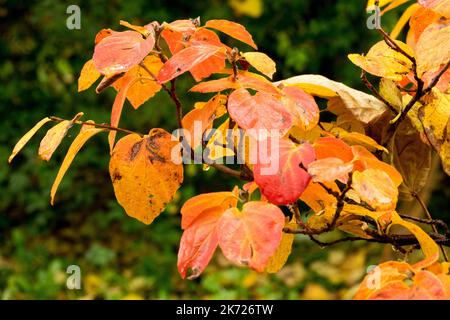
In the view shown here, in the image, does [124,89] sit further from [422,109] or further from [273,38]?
[273,38]

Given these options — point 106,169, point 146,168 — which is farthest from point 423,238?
point 106,169

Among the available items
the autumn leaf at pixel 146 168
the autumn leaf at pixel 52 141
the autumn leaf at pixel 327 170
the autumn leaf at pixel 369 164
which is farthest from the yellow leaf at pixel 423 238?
the autumn leaf at pixel 52 141

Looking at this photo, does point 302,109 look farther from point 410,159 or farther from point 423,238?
point 410,159

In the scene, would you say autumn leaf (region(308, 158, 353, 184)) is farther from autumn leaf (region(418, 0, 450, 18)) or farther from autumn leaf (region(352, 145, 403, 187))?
autumn leaf (region(418, 0, 450, 18))

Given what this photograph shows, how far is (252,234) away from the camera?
0.80 m

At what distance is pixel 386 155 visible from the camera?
114 cm

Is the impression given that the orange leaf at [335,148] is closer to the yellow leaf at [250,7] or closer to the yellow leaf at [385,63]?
the yellow leaf at [385,63]

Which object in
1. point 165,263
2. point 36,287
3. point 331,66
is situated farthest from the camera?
point 331,66

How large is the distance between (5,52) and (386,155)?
283cm

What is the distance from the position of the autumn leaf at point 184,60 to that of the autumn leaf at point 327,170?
18cm

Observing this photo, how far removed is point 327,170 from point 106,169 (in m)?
3.01

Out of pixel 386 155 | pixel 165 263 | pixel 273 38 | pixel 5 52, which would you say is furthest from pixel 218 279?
pixel 386 155

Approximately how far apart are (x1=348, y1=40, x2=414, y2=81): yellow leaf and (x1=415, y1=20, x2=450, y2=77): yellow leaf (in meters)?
0.09

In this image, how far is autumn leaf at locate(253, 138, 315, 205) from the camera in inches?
31.9
